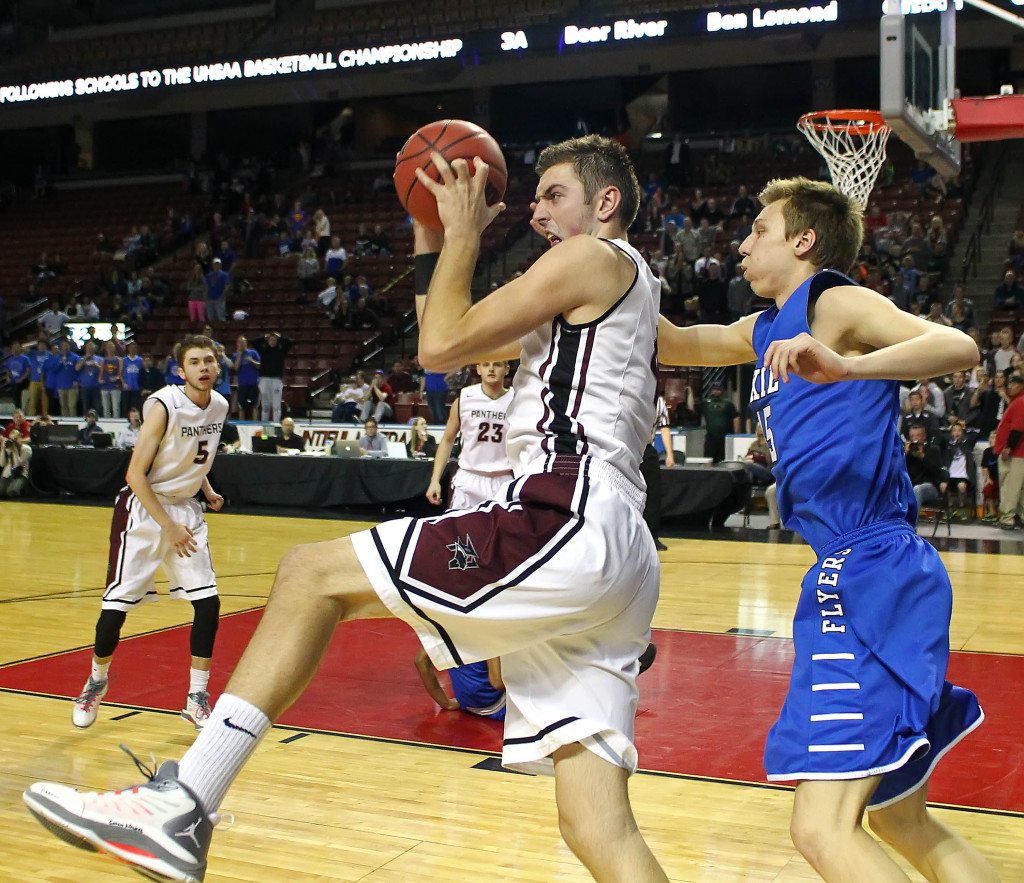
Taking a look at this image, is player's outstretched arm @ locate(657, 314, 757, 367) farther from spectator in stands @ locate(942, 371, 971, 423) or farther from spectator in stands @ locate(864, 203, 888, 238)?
spectator in stands @ locate(864, 203, 888, 238)

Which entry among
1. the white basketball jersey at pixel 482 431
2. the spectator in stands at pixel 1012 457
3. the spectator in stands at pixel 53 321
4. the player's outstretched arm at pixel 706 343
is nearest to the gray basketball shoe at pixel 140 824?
the player's outstretched arm at pixel 706 343

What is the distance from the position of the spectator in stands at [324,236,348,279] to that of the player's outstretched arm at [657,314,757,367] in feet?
64.0

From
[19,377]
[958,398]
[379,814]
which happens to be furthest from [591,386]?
[19,377]

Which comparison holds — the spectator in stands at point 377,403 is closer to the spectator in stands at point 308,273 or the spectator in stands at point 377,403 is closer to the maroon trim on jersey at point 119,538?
the spectator in stands at point 308,273

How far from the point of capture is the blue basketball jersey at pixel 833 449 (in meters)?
2.65

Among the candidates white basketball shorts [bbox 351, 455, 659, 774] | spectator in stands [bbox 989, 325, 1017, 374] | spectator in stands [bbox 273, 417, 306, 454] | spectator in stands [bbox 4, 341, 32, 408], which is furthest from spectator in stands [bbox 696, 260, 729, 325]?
white basketball shorts [bbox 351, 455, 659, 774]

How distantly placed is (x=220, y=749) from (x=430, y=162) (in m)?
1.42

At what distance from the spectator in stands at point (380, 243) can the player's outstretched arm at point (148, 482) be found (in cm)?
1765

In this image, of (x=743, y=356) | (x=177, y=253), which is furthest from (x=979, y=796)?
(x=177, y=253)

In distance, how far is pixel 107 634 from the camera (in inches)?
207

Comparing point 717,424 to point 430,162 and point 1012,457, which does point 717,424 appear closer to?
point 1012,457

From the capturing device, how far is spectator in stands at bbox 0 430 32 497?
51.9ft

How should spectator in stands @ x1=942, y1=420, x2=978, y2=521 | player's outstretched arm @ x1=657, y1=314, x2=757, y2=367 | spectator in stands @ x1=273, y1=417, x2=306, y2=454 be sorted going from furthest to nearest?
spectator in stands @ x1=273, y1=417, x2=306, y2=454
spectator in stands @ x1=942, y1=420, x2=978, y2=521
player's outstretched arm @ x1=657, y1=314, x2=757, y2=367

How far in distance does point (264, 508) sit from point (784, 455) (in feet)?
40.7
